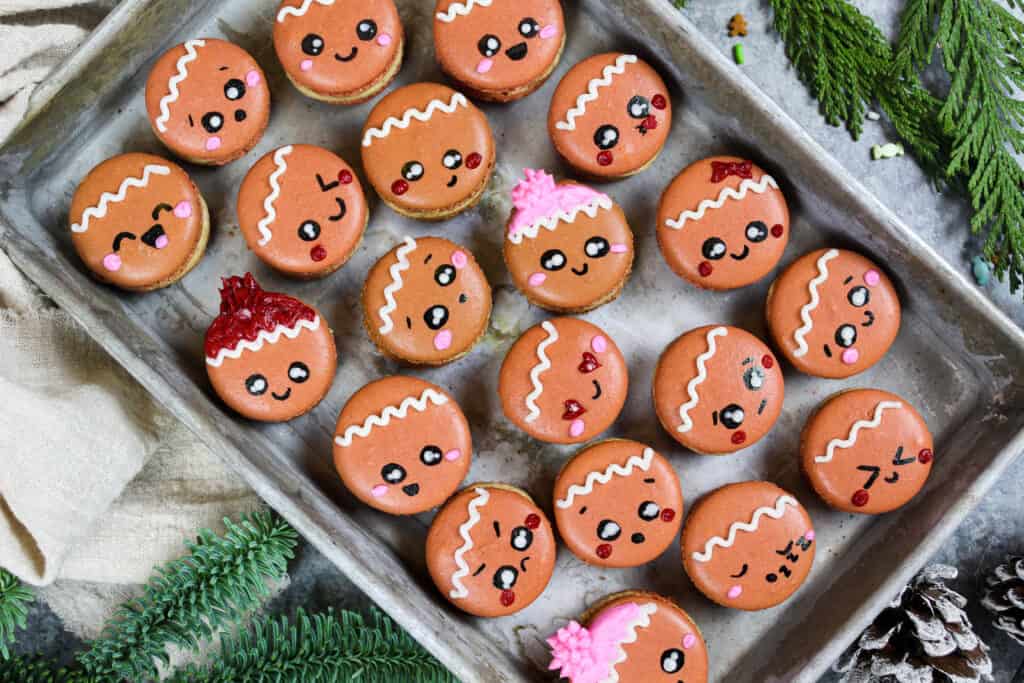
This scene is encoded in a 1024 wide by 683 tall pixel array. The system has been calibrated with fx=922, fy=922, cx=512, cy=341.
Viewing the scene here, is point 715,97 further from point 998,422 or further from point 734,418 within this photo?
point 998,422

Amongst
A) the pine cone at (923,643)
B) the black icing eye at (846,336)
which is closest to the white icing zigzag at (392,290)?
the black icing eye at (846,336)

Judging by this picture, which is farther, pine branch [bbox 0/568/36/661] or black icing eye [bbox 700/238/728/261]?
black icing eye [bbox 700/238/728/261]

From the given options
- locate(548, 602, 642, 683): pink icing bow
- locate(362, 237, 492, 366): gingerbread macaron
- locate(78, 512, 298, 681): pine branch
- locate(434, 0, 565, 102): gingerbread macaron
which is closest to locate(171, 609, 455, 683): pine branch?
locate(78, 512, 298, 681): pine branch

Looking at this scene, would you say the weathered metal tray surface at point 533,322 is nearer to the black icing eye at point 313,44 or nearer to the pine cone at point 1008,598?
the black icing eye at point 313,44

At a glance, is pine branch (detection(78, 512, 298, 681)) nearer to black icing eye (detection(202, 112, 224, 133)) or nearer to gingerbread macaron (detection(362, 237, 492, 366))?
gingerbread macaron (detection(362, 237, 492, 366))

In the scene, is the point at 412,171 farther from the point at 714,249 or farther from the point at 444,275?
the point at 714,249

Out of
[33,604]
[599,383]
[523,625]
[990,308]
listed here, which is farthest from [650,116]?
[33,604]
